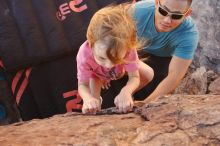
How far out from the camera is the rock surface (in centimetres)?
88

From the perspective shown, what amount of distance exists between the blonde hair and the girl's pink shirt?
0.11 metres

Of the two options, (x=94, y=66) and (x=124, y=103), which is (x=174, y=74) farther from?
(x=124, y=103)

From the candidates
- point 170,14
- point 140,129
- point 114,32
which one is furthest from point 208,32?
point 140,129

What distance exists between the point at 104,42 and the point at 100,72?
0.31 m

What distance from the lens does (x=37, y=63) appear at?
2189 mm

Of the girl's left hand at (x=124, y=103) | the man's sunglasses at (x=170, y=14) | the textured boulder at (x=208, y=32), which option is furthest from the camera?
the textured boulder at (x=208, y=32)

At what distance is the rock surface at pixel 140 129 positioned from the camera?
884mm

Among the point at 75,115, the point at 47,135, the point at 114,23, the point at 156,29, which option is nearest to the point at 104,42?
the point at 114,23

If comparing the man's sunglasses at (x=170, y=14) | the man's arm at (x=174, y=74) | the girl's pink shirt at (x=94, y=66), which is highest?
the man's sunglasses at (x=170, y=14)

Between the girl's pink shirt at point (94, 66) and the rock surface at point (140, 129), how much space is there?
297 mm

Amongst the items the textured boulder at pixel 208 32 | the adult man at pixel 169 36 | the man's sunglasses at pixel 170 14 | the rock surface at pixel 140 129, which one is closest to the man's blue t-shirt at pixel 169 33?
the adult man at pixel 169 36

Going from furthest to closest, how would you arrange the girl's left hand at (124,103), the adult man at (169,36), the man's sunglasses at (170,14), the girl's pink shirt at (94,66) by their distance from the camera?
the adult man at (169,36) < the man's sunglasses at (170,14) < the girl's pink shirt at (94,66) < the girl's left hand at (124,103)

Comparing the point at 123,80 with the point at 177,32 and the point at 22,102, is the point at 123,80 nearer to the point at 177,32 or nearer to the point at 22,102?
the point at 177,32

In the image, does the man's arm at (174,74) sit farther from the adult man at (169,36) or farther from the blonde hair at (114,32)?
the blonde hair at (114,32)
